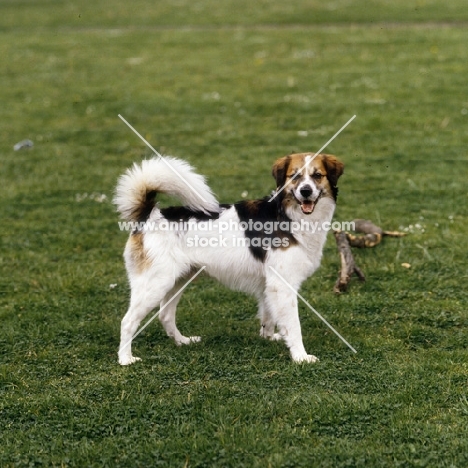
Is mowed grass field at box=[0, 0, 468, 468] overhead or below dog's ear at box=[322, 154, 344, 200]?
below

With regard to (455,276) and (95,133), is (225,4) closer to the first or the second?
(95,133)

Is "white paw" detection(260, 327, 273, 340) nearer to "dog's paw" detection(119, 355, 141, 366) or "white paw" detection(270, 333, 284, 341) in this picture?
"white paw" detection(270, 333, 284, 341)

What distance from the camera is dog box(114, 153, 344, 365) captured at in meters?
5.83

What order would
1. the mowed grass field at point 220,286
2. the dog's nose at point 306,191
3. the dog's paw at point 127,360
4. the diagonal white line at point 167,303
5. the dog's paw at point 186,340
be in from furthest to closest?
the dog's paw at point 186,340, the diagonal white line at point 167,303, the dog's paw at point 127,360, the dog's nose at point 306,191, the mowed grass field at point 220,286

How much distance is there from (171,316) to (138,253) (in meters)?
0.72

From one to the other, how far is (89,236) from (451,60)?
37.1 ft

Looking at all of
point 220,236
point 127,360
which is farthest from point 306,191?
point 127,360

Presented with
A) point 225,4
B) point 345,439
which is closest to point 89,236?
point 345,439

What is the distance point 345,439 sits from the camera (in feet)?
15.4

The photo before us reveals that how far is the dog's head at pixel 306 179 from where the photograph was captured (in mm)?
5648

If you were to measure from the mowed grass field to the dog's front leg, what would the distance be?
197 mm

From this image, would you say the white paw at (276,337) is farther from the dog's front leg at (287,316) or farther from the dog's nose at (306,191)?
the dog's nose at (306,191)

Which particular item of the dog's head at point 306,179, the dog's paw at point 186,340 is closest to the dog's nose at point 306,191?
the dog's head at point 306,179

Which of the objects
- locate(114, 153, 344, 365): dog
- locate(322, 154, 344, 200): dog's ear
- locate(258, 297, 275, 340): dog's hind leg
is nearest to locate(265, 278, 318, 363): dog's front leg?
locate(114, 153, 344, 365): dog
